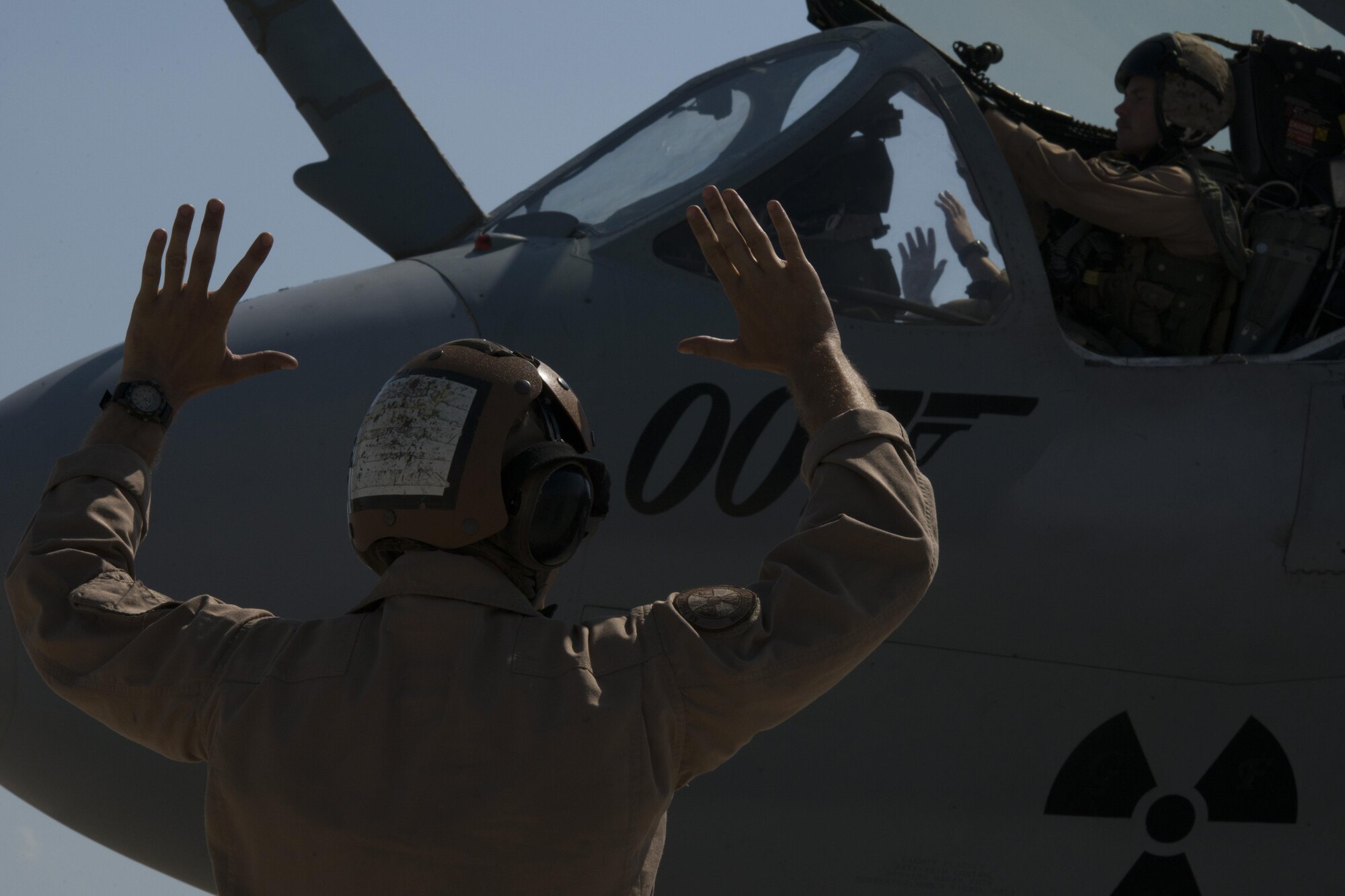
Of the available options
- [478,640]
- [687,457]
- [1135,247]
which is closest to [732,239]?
[478,640]

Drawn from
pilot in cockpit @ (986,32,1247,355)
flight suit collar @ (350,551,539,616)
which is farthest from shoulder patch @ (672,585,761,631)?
pilot in cockpit @ (986,32,1247,355)

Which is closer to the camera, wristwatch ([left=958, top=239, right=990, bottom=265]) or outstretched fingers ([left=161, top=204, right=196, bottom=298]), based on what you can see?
outstretched fingers ([left=161, top=204, right=196, bottom=298])

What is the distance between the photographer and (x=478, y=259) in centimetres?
402

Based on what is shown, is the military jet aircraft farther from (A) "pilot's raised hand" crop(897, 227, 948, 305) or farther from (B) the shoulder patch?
(B) the shoulder patch

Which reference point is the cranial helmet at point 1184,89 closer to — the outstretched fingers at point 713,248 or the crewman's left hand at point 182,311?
the outstretched fingers at point 713,248

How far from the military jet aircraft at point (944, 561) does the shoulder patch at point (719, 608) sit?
1.59 m

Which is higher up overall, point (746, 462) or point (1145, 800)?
point (746, 462)

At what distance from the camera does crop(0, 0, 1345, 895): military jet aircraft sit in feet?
11.2

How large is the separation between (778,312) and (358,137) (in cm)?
335

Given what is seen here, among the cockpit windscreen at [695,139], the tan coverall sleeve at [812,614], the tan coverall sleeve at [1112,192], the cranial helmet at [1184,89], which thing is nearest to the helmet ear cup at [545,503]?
the tan coverall sleeve at [812,614]

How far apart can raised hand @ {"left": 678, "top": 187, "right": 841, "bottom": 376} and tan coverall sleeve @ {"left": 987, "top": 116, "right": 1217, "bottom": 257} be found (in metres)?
2.54

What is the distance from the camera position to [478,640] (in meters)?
1.85

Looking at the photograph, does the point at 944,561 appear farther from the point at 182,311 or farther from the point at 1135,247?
the point at 182,311

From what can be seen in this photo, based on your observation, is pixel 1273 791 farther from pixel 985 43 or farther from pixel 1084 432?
pixel 985 43
